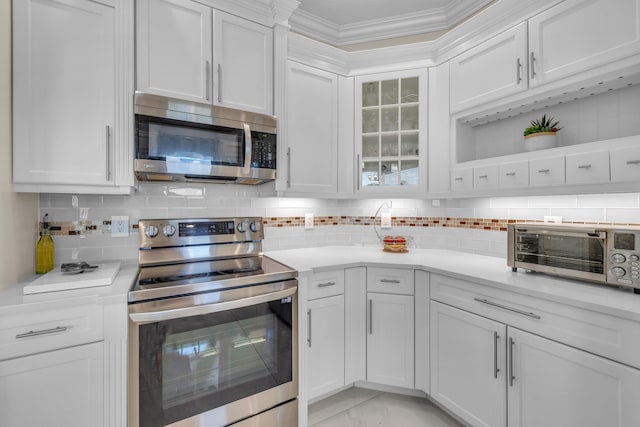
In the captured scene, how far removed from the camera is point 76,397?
47.6 inches

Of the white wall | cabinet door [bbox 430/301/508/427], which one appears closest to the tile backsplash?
the white wall

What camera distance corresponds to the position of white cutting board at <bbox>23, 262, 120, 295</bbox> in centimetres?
123

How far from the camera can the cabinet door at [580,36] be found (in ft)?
4.41

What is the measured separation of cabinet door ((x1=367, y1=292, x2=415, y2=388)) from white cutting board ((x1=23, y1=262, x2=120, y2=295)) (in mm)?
1475

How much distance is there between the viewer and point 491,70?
1.88 meters

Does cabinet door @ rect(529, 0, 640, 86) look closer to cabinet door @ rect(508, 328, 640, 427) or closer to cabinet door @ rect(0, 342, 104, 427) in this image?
cabinet door @ rect(508, 328, 640, 427)

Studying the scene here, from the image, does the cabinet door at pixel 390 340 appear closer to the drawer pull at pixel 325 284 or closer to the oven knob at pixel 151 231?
the drawer pull at pixel 325 284

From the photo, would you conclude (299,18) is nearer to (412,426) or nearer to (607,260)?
(607,260)

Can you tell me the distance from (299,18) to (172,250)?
198cm

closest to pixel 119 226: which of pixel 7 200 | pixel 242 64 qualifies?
pixel 7 200

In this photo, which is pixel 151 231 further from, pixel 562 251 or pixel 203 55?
pixel 562 251

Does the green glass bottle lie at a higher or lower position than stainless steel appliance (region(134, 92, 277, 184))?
lower

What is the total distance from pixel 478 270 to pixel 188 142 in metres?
1.78

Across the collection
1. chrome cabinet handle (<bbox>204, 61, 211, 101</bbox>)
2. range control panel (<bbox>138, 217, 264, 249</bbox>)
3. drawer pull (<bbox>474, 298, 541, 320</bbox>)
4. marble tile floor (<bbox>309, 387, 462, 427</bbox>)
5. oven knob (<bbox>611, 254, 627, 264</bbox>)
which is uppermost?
chrome cabinet handle (<bbox>204, 61, 211, 101</bbox>)
